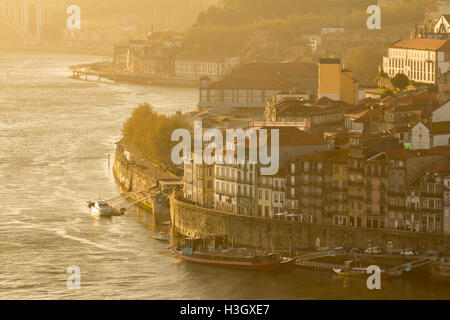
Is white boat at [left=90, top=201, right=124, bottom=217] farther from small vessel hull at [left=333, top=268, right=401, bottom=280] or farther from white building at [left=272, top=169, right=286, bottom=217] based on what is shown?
small vessel hull at [left=333, top=268, right=401, bottom=280]

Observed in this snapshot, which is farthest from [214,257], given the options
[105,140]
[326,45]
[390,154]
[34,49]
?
[34,49]

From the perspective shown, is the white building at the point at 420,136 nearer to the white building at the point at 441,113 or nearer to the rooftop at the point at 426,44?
the white building at the point at 441,113

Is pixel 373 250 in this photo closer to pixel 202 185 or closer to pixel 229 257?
pixel 229 257

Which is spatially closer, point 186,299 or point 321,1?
point 186,299

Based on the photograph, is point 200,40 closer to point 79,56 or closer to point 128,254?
point 79,56

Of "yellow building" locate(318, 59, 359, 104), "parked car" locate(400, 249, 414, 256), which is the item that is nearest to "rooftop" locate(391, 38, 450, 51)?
"yellow building" locate(318, 59, 359, 104)

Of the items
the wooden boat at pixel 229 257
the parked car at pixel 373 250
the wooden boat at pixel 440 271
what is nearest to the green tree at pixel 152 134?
the wooden boat at pixel 229 257

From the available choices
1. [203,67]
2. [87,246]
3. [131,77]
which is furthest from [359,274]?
[131,77]
